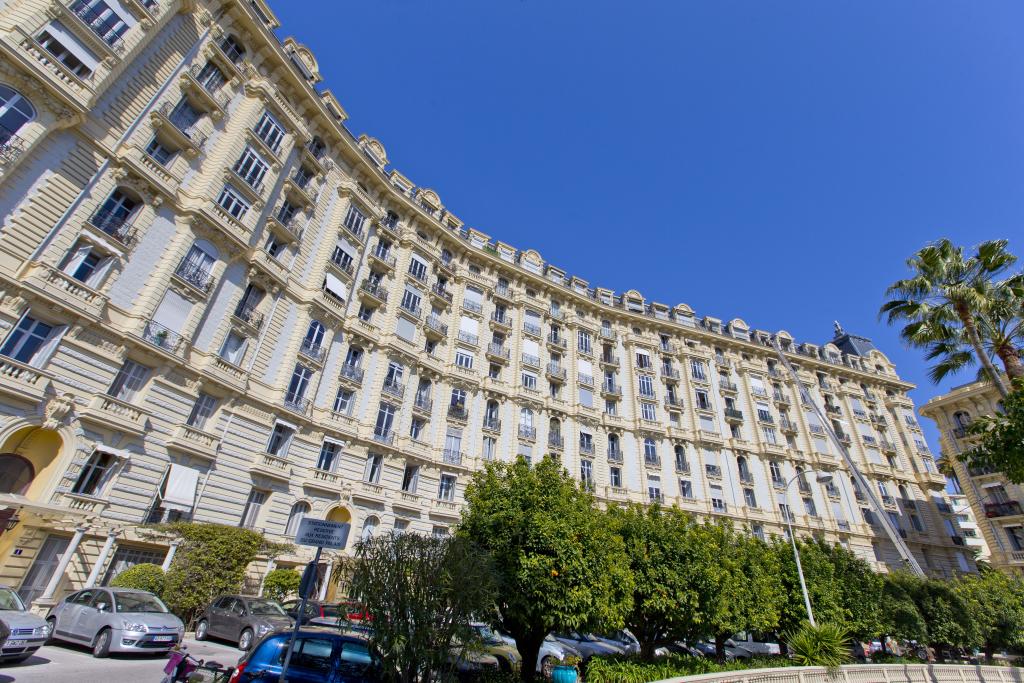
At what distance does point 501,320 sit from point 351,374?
46.5ft

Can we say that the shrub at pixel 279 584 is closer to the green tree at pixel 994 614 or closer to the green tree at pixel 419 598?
the green tree at pixel 419 598

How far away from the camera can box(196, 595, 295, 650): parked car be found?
1410cm

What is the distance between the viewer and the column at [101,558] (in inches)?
635

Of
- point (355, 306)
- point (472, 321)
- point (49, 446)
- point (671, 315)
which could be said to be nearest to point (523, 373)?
point (472, 321)

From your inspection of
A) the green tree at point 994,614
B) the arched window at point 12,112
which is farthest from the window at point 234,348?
the green tree at point 994,614

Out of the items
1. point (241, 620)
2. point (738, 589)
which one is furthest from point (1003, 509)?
point (241, 620)

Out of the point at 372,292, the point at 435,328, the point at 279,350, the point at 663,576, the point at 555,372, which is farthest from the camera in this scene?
the point at 555,372

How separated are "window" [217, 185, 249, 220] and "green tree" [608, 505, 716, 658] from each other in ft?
76.9

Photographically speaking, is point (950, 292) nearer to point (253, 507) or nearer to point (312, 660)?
point (312, 660)

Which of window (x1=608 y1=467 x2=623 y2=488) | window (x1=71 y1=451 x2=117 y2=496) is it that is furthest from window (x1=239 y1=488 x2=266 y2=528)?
window (x1=608 y1=467 x2=623 y2=488)

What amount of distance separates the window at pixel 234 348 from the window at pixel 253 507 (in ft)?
21.0

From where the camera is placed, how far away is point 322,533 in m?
8.16

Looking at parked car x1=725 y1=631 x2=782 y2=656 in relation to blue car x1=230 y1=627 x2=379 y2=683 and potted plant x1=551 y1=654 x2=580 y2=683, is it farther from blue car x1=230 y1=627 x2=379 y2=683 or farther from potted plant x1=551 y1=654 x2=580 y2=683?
blue car x1=230 y1=627 x2=379 y2=683

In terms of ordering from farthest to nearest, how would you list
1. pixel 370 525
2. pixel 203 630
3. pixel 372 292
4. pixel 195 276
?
pixel 372 292 → pixel 370 525 → pixel 195 276 → pixel 203 630
